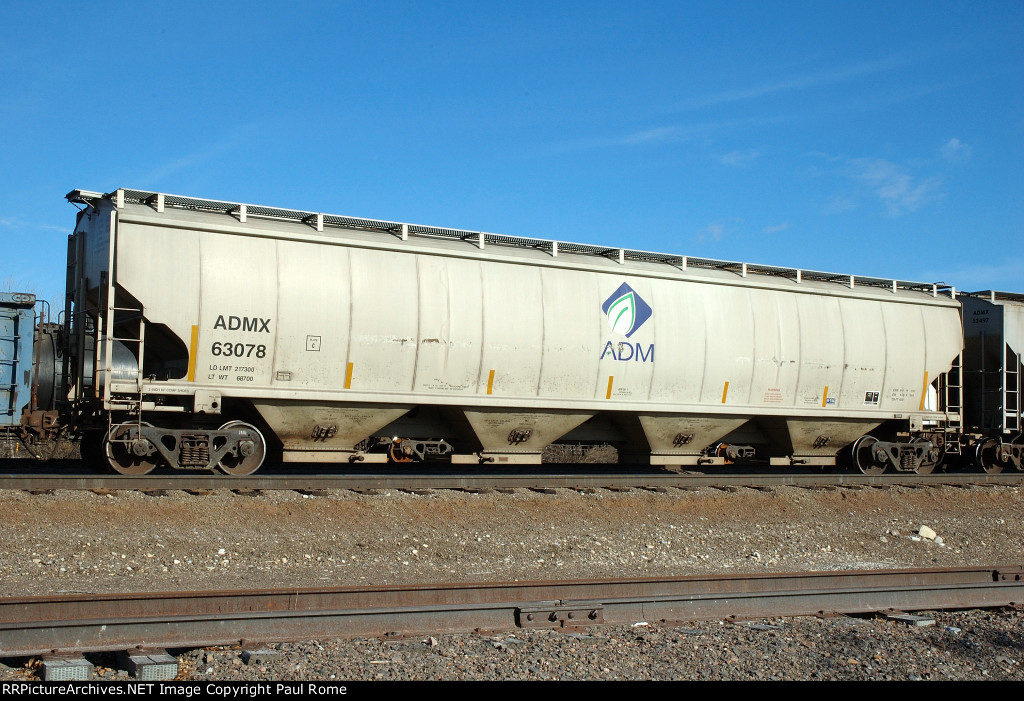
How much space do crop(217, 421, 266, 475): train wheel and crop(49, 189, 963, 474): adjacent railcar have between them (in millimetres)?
33

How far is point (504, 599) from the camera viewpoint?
22.1 feet

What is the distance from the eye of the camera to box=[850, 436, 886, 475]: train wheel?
53.0 ft

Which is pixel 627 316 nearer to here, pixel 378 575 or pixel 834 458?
pixel 834 458

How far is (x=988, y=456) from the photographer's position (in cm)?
1731

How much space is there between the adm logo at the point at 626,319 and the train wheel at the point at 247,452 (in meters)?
5.37

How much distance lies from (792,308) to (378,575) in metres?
9.84

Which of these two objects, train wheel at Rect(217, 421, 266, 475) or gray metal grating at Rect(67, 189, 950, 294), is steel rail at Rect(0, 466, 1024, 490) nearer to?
train wheel at Rect(217, 421, 266, 475)

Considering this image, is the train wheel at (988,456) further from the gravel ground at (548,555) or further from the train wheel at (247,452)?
the train wheel at (247,452)

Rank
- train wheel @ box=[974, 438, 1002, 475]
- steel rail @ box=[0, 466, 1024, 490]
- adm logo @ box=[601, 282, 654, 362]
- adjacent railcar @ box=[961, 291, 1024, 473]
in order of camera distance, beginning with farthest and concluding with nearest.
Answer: train wheel @ box=[974, 438, 1002, 475] → adjacent railcar @ box=[961, 291, 1024, 473] → adm logo @ box=[601, 282, 654, 362] → steel rail @ box=[0, 466, 1024, 490]

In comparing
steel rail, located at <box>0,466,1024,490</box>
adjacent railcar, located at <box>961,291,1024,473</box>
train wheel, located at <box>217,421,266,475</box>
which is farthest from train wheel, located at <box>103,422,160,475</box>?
adjacent railcar, located at <box>961,291,1024,473</box>

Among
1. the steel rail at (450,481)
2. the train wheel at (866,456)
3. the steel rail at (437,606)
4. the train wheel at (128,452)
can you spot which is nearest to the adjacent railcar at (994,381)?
the steel rail at (450,481)

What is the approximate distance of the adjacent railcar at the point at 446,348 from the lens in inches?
436

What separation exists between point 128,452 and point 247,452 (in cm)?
150

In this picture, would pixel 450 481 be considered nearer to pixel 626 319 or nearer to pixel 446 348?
pixel 446 348
